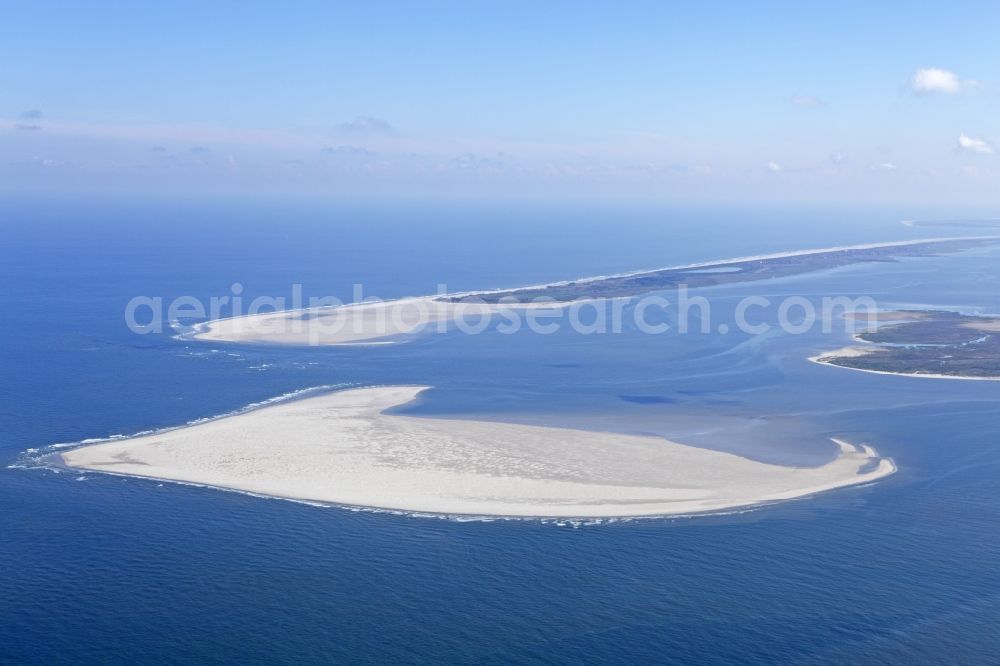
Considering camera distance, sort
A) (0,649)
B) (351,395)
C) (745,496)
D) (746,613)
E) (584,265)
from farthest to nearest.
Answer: (584,265)
(351,395)
(745,496)
(746,613)
(0,649)

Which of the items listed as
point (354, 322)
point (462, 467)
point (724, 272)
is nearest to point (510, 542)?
point (462, 467)

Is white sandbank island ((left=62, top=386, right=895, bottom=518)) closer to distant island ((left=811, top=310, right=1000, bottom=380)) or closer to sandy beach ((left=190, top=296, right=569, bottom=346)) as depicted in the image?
distant island ((left=811, top=310, right=1000, bottom=380))

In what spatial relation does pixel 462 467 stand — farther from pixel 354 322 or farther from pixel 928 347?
pixel 928 347


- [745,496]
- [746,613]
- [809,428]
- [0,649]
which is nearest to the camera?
[0,649]

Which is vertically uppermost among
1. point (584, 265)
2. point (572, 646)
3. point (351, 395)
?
point (584, 265)

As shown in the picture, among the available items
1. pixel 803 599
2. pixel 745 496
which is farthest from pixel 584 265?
pixel 803 599

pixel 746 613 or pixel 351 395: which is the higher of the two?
pixel 351 395

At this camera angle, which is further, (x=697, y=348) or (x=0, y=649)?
(x=697, y=348)

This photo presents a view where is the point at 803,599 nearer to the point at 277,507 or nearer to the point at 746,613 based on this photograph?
the point at 746,613
